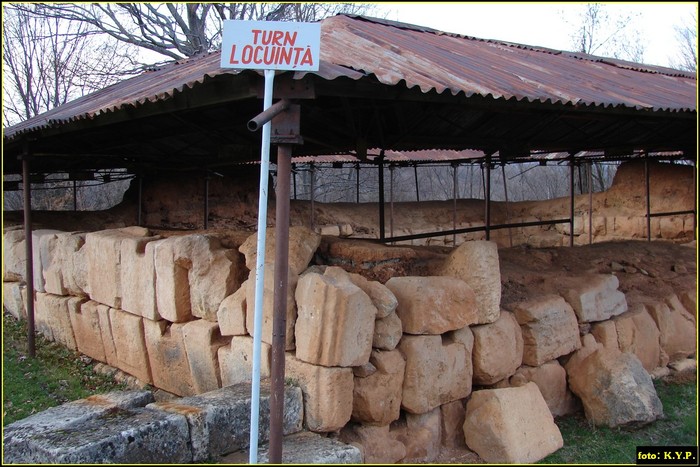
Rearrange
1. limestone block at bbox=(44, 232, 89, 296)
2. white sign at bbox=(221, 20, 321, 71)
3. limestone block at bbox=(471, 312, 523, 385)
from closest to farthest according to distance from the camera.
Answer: white sign at bbox=(221, 20, 321, 71)
limestone block at bbox=(471, 312, 523, 385)
limestone block at bbox=(44, 232, 89, 296)

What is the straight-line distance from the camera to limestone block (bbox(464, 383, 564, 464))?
4871 millimetres

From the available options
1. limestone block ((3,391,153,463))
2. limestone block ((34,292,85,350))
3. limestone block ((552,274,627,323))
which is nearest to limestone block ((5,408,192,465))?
limestone block ((3,391,153,463))

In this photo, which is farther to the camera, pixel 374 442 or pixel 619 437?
pixel 619 437

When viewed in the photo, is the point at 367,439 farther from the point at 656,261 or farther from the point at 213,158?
the point at 213,158

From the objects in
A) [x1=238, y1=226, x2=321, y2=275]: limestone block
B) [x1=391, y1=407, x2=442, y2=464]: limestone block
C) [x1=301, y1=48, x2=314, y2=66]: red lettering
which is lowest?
[x1=391, y1=407, x2=442, y2=464]: limestone block

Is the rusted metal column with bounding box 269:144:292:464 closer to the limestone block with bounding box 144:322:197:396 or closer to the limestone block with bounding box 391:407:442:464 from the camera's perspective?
the limestone block with bounding box 391:407:442:464

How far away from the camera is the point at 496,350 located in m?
5.39

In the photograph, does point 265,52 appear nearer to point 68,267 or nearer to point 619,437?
point 619,437

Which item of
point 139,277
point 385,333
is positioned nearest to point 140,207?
point 139,277

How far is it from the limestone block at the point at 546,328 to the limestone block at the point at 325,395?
2.17 m

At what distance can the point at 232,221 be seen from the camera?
492 inches

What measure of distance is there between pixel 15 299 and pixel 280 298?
→ 7290mm

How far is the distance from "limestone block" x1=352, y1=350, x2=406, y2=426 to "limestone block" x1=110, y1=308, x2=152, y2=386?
253 cm

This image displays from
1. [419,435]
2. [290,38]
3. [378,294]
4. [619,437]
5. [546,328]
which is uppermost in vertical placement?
[290,38]
